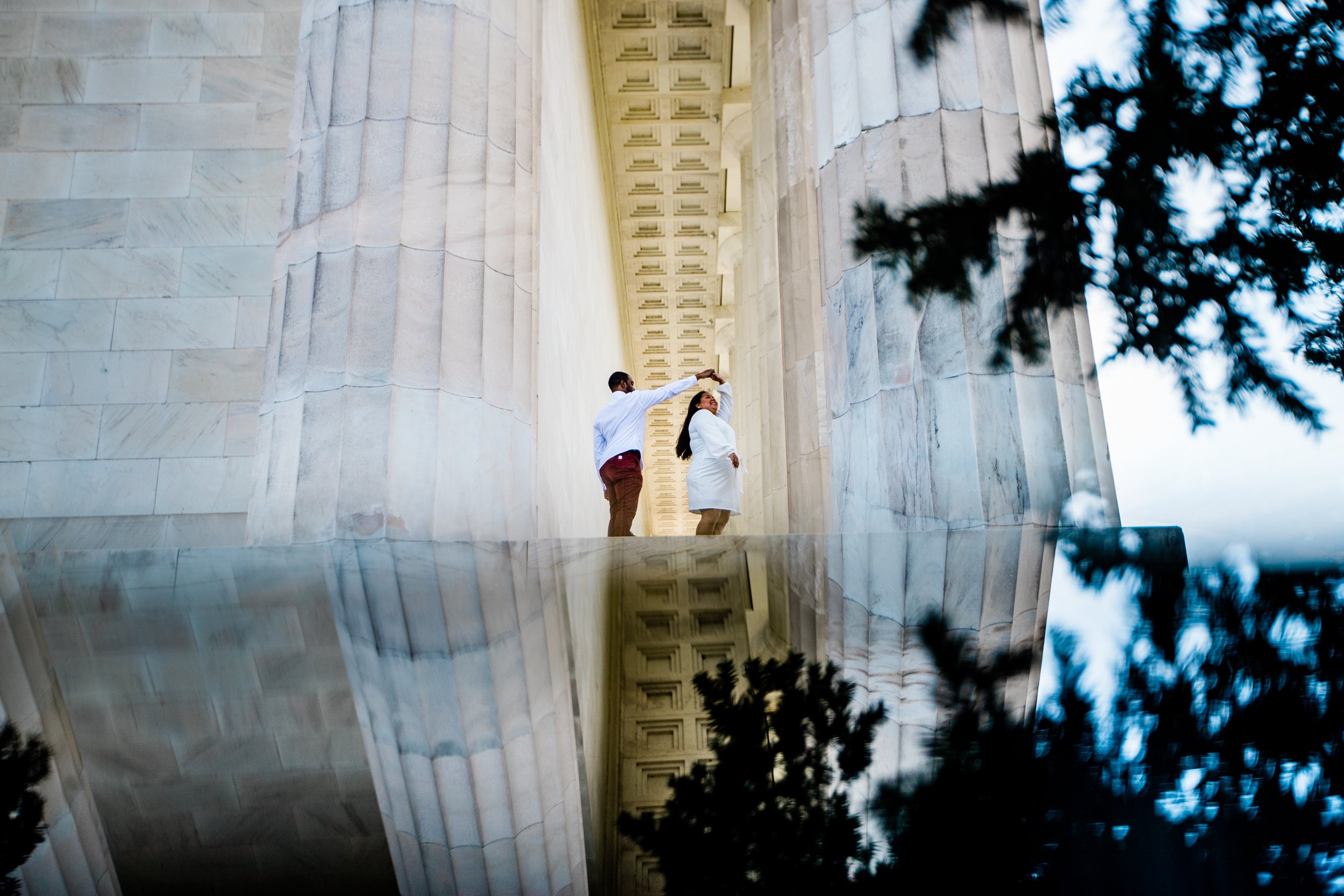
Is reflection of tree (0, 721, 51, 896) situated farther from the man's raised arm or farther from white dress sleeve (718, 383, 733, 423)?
white dress sleeve (718, 383, 733, 423)

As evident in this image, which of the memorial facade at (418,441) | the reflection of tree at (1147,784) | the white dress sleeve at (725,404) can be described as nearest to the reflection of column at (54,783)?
the memorial facade at (418,441)

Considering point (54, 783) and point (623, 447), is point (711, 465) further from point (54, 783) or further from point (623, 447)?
point (54, 783)

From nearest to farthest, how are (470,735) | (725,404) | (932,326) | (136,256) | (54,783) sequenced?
1. (54,783)
2. (470,735)
3. (932,326)
4. (136,256)
5. (725,404)

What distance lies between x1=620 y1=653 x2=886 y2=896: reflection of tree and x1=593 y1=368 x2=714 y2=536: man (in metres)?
8.13

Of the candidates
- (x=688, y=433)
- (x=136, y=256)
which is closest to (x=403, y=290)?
(x=688, y=433)

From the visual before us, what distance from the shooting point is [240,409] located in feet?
31.0

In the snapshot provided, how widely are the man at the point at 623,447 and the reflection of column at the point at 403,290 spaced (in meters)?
3.38

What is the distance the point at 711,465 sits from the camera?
1002 cm

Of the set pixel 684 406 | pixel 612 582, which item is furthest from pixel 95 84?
pixel 684 406

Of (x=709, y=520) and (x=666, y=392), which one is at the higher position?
(x=666, y=392)

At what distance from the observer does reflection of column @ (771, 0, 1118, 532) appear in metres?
5.28

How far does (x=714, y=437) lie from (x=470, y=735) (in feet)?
25.8

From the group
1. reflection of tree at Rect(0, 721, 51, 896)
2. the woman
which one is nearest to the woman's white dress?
the woman

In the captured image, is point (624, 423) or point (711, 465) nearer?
point (711, 465)
